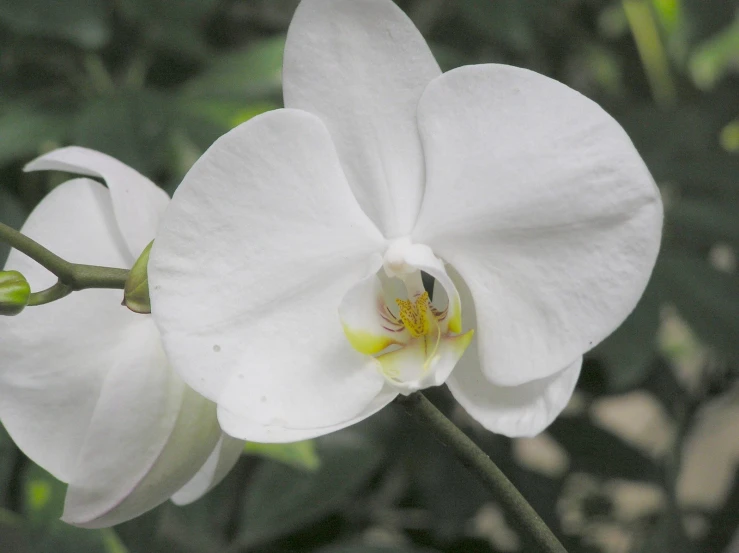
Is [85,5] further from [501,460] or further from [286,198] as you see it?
[501,460]

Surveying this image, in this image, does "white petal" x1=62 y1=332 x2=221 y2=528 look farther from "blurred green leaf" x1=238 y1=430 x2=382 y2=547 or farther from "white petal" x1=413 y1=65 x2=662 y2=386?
"blurred green leaf" x1=238 y1=430 x2=382 y2=547

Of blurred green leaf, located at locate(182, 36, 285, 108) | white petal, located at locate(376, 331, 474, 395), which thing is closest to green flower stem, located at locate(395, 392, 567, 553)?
white petal, located at locate(376, 331, 474, 395)

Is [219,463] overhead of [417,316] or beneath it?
beneath

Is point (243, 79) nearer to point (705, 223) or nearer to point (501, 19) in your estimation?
point (501, 19)

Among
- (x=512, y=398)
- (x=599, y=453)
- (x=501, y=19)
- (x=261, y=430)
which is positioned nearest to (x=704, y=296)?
(x=599, y=453)

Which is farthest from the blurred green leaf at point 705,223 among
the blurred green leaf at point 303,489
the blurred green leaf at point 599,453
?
the blurred green leaf at point 303,489

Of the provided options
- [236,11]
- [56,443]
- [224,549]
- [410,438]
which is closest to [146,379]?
[56,443]
